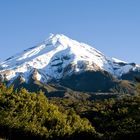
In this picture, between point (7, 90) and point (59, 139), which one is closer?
point (59, 139)

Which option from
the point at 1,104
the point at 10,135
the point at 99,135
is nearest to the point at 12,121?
the point at 10,135

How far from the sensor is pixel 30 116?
3292 inches

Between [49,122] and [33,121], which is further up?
[49,122]

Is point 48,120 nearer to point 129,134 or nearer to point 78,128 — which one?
point 78,128

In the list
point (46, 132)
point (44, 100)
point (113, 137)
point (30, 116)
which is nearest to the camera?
point (113, 137)

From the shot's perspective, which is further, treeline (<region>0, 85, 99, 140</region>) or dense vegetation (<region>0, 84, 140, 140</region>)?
treeline (<region>0, 85, 99, 140</region>)

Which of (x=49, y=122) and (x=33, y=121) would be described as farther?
(x=49, y=122)

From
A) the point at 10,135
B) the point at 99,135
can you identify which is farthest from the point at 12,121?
the point at 99,135

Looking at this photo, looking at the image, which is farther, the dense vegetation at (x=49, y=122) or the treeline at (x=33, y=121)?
the treeline at (x=33, y=121)

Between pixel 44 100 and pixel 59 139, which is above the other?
pixel 44 100

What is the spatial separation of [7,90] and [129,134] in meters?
31.5

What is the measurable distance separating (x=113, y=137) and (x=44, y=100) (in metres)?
24.0

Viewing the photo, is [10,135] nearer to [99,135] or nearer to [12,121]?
[12,121]

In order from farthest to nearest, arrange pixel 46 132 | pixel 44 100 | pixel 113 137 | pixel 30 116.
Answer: pixel 44 100 < pixel 30 116 < pixel 46 132 < pixel 113 137
